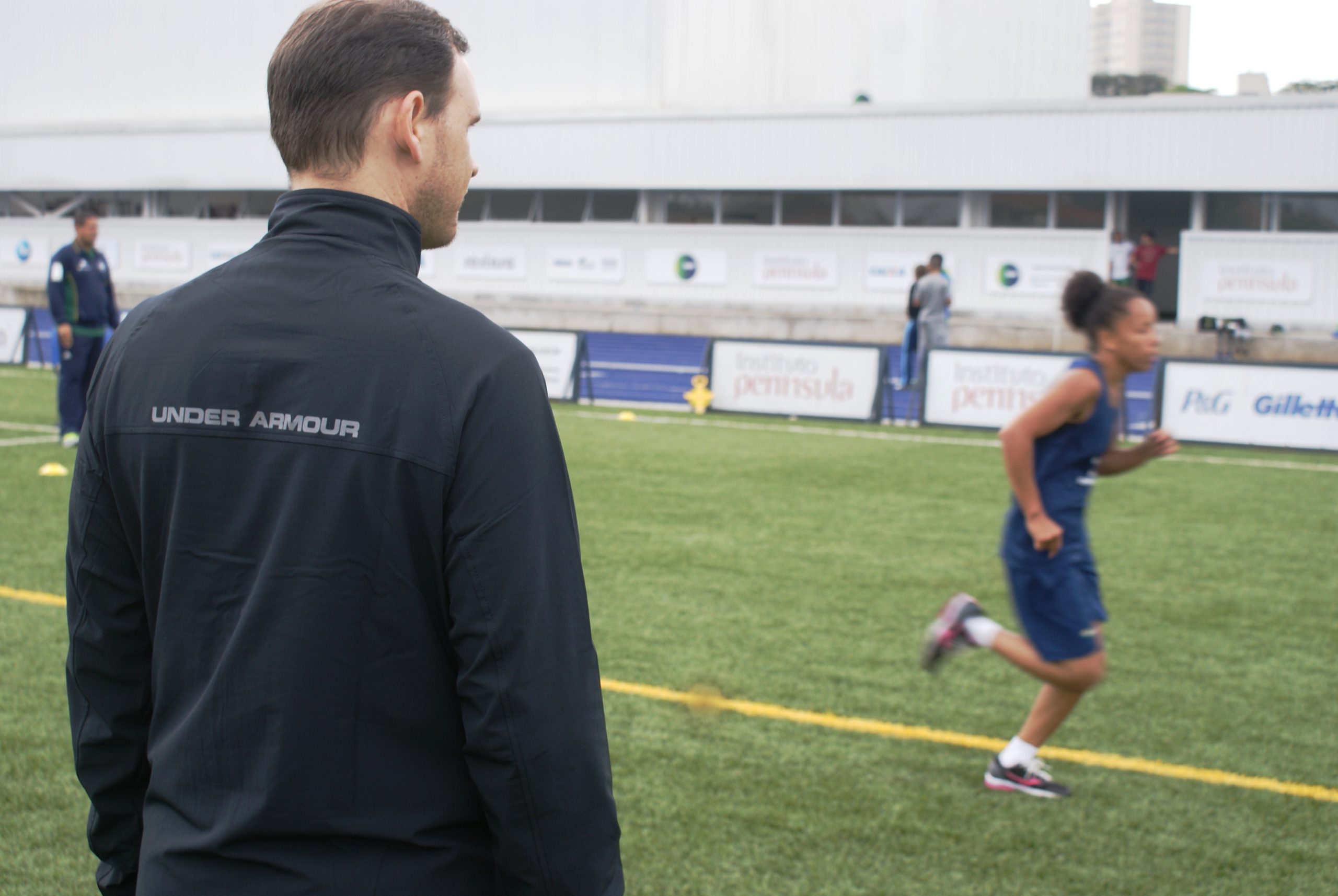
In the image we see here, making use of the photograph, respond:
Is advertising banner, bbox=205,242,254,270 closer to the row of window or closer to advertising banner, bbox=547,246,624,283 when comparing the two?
the row of window

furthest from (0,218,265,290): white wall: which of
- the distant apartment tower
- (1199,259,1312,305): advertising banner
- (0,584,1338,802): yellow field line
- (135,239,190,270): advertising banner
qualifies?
the distant apartment tower

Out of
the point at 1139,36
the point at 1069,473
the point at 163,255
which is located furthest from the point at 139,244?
the point at 1139,36

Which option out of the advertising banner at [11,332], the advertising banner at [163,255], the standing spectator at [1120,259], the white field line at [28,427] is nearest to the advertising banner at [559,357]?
the white field line at [28,427]

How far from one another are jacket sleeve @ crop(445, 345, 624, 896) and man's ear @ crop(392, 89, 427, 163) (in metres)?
0.32

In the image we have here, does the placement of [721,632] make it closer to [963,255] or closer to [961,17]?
[963,255]

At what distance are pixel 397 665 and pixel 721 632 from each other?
5.13 meters

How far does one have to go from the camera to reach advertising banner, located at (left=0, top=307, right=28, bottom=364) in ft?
68.0

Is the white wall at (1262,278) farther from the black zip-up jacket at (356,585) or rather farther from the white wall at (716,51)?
the black zip-up jacket at (356,585)

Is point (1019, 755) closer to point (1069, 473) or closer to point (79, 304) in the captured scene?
point (1069, 473)

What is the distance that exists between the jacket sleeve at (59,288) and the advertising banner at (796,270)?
17.5 m

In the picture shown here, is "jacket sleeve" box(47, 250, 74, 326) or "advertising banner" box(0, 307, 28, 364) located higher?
"jacket sleeve" box(47, 250, 74, 326)

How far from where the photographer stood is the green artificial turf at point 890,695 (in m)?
4.00

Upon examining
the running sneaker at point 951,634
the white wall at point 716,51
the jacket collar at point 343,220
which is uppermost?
the white wall at point 716,51

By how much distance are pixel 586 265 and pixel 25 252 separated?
54.3ft
